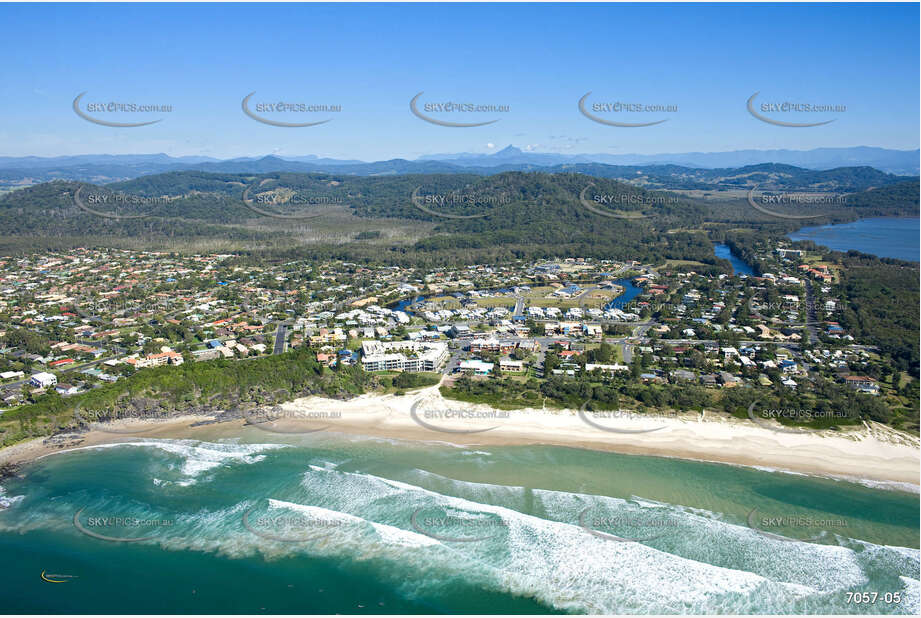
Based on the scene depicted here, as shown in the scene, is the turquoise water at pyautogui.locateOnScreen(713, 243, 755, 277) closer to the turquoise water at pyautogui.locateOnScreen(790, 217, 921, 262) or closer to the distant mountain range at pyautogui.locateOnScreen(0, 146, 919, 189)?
the turquoise water at pyautogui.locateOnScreen(790, 217, 921, 262)

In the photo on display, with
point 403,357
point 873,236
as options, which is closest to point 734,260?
point 873,236

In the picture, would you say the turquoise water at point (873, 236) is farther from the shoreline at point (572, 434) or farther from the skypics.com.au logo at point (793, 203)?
the shoreline at point (572, 434)

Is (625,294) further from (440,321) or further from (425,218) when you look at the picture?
(425,218)

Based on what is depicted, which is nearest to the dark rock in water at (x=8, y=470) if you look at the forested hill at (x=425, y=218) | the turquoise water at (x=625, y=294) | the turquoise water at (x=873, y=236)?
the turquoise water at (x=625, y=294)

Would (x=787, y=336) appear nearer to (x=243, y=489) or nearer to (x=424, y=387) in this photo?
(x=424, y=387)

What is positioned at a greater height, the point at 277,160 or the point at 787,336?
the point at 277,160

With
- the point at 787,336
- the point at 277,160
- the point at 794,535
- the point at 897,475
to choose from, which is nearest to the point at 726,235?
the point at 787,336
